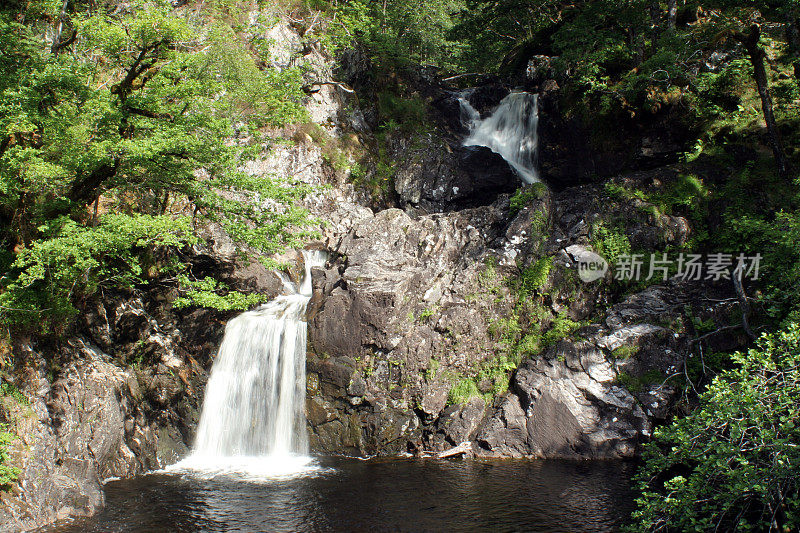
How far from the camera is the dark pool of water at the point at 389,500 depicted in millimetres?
7172

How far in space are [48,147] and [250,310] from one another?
19.7 feet

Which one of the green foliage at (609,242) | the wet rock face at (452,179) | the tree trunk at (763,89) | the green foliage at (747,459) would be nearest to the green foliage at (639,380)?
the green foliage at (609,242)

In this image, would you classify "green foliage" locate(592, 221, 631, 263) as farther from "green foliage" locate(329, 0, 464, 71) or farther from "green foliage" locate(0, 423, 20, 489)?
"green foliage" locate(329, 0, 464, 71)

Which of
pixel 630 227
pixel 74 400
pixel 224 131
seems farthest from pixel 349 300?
pixel 630 227

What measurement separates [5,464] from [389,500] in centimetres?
584

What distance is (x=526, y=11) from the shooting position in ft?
75.5

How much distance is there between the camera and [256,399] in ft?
36.7

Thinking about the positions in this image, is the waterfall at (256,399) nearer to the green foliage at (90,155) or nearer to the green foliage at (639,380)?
the green foliage at (90,155)

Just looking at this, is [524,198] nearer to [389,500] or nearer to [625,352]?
[625,352]

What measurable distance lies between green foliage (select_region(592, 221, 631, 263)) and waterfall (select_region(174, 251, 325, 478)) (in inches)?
321

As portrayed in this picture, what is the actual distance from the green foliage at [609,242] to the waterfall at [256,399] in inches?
321

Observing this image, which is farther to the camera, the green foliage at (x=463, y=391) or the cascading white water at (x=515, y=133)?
the cascading white water at (x=515, y=133)

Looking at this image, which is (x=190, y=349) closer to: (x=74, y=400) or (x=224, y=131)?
(x=74, y=400)

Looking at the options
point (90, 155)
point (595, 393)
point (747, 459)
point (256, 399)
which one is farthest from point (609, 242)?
point (90, 155)
